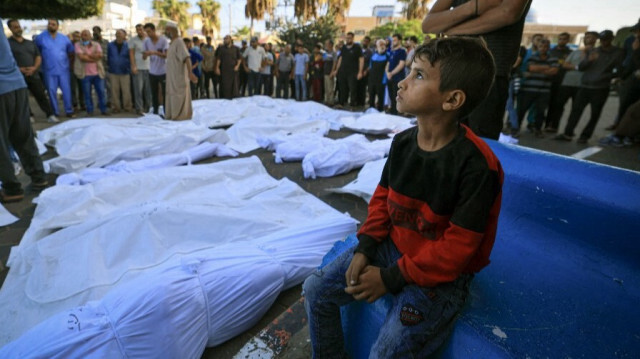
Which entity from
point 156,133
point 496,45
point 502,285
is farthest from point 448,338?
point 156,133

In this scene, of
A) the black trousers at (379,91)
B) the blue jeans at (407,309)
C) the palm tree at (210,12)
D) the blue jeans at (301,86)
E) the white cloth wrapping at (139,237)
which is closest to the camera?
the blue jeans at (407,309)

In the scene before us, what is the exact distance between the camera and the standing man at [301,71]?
436 inches

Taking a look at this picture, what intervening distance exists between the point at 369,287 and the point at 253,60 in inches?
430

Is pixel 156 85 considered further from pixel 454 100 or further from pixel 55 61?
pixel 454 100

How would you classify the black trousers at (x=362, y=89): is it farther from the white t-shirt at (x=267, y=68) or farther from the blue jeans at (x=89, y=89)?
the blue jeans at (x=89, y=89)

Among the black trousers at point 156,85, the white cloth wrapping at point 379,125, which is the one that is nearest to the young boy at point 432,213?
the white cloth wrapping at point 379,125

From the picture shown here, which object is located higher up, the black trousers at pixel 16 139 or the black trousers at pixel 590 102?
the black trousers at pixel 590 102

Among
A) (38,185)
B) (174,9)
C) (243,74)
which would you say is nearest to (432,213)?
(38,185)

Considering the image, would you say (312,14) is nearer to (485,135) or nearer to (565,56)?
(565,56)

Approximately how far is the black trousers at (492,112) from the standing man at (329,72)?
361 inches

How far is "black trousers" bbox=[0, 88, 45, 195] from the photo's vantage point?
11.0 ft

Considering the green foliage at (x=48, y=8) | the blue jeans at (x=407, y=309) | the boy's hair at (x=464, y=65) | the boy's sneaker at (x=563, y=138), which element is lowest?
the boy's sneaker at (x=563, y=138)

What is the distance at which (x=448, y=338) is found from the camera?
109 centimetres

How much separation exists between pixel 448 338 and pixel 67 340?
4.39 ft
